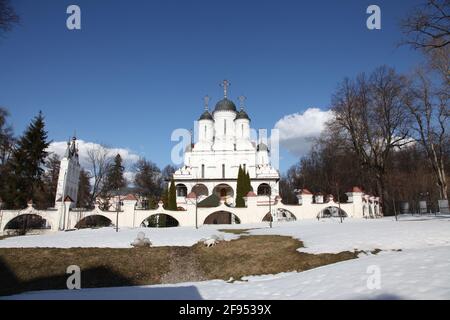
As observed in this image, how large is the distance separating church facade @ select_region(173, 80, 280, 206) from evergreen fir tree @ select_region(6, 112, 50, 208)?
17.4m

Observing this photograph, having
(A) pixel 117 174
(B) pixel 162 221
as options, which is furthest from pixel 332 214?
(A) pixel 117 174

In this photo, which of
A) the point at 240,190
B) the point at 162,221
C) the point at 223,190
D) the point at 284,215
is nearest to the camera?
the point at 162,221

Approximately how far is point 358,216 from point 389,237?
14567 millimetres

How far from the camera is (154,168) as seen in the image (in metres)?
72.4

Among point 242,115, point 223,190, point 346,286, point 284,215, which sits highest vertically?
point 242,115

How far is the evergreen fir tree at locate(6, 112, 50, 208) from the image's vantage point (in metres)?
30.9

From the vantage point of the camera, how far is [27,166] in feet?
106

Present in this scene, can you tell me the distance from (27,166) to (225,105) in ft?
101

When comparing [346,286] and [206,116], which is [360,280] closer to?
[346,286]

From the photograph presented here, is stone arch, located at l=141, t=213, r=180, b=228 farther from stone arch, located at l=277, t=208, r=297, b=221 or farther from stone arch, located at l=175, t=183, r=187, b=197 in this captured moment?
stone arch, located at l=175, t=183, r=187, b=197

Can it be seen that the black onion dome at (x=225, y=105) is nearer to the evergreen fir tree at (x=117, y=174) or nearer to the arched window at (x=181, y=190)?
the arched window at (x=181, y=190)

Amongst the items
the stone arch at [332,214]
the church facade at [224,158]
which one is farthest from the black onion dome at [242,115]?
the stone arch at [332,214]

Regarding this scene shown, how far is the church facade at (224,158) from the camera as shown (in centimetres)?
4925
